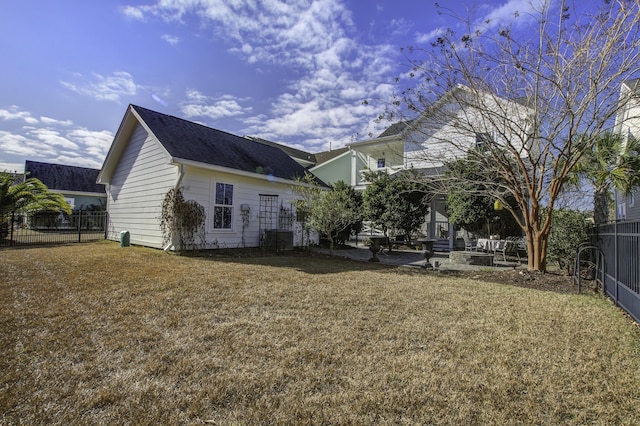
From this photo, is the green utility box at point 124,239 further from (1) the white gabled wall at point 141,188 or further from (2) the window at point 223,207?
(2) the window at point 223,207

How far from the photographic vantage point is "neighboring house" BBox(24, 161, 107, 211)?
915 inches

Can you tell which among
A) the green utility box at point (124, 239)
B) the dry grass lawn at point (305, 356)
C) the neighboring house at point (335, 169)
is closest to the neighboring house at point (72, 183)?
the green utility box at point (124, 239)

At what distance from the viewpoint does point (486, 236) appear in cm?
1305

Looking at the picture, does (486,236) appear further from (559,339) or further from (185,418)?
(185,418)

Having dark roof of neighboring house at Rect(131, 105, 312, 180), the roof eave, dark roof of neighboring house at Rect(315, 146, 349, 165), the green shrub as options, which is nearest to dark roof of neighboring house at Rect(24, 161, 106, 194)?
dark roof of neighboring house at Rect(131, 105, 312, 180)

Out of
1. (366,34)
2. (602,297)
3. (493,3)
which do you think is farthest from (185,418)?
(366,34)

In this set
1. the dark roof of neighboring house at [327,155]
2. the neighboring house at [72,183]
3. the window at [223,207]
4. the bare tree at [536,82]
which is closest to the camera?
the bare tree at [536,82]

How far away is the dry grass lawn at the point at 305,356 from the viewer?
2268 millimetres

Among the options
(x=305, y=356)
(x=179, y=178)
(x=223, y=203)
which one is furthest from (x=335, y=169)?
(x=305, y=356)

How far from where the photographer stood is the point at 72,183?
24141mm

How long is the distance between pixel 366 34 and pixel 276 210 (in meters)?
7.05

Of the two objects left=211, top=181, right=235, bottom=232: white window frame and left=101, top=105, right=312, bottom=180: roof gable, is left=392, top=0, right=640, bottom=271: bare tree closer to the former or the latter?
left=101, top=105, right=312, bottom=180: roof gable

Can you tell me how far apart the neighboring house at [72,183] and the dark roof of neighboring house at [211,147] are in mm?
15665

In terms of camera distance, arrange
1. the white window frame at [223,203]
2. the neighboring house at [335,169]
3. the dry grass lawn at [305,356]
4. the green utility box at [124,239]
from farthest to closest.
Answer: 1. the neighboring house at [335,169]
2. the green utility box at [124,239]
3. the white window frame at [223,203]
4. the dry grass lawn at [305,356]
